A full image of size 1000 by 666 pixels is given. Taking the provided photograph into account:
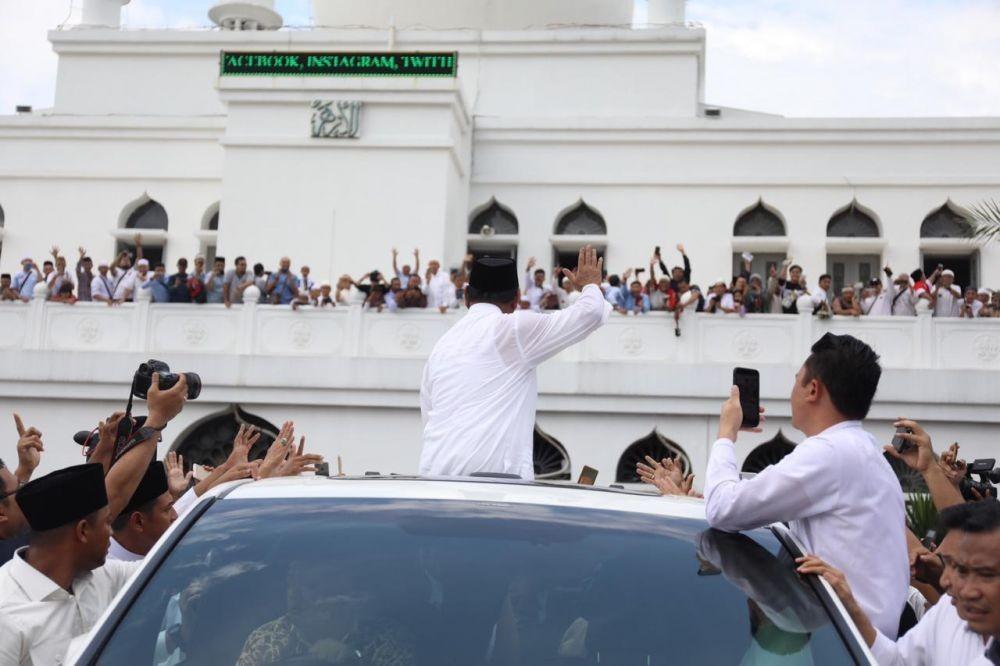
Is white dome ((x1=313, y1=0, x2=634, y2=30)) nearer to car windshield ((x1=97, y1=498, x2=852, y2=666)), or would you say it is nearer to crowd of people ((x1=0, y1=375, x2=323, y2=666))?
crowd of people ((x1=0, y1=375, x2=323, y2=666))

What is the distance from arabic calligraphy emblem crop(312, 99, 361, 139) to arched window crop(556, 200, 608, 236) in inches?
171

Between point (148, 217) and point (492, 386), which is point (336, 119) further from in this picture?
point (492, 386)

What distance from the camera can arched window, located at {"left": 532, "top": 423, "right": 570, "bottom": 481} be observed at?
18.6 metres

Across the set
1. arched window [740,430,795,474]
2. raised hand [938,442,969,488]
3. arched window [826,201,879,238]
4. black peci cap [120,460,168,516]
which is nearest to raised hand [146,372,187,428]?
black peci cap [120,460,168,516]

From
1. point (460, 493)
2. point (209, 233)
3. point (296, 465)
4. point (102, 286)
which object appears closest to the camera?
point (460, 493)

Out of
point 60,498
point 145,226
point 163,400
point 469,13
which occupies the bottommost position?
point 60,498

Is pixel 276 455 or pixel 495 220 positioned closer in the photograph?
pixel 276 455

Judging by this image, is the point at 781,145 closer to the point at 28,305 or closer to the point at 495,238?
the point at 495,238

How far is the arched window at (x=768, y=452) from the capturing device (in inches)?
723

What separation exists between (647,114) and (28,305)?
12.3 meters

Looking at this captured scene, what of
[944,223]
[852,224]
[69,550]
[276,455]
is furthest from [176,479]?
[944,223]

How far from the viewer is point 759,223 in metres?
23.8

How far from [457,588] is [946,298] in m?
15.9

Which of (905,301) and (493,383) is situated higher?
(905,301)
